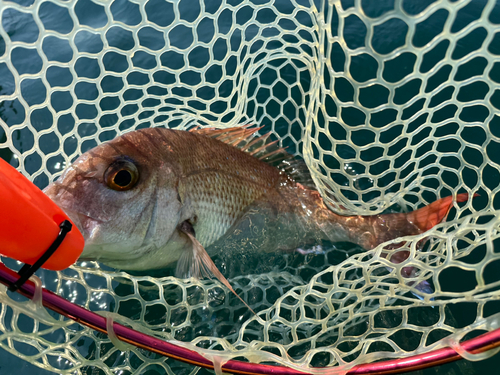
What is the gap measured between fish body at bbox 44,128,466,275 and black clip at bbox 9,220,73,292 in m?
0.39

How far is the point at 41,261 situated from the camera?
67.3 inches

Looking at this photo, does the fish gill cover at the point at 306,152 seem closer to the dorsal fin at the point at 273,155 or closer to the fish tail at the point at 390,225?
the fish tail at the point at 390,225

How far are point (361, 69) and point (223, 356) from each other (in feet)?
11.9

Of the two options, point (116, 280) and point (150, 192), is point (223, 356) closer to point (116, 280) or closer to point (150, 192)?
point (150, 192)

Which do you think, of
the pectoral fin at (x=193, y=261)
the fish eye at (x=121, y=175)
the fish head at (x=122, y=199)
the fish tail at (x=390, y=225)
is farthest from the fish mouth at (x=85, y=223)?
the fish tail at (x=390, y=225)

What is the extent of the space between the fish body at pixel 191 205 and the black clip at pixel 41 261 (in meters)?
0.39

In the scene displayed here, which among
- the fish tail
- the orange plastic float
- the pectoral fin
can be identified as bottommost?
the fish tail

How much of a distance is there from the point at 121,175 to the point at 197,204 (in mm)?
574

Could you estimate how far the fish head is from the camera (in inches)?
84.1

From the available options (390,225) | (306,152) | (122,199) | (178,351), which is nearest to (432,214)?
(390,225)

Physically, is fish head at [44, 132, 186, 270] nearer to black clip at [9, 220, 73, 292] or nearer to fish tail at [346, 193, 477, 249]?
black clip at [9, 220, 73, 292]

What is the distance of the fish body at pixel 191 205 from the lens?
86.4 inches

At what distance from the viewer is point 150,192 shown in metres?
2.37

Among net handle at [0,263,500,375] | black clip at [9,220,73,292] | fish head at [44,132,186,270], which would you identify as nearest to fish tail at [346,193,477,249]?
net handle at [0,263,500,375]
